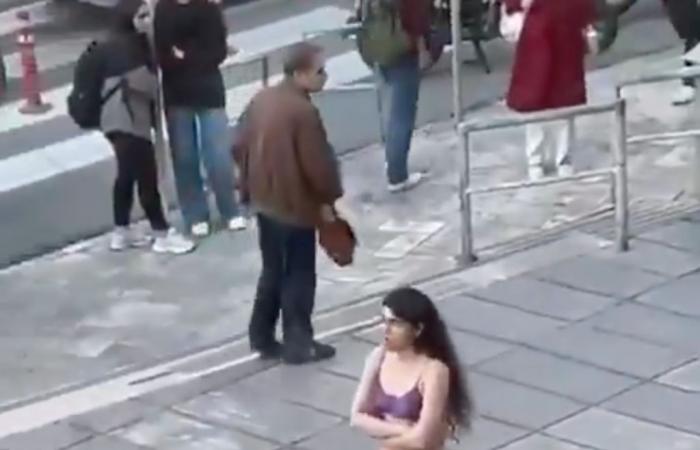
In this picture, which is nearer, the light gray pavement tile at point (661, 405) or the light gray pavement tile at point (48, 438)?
the light gray pavement tile at point (661, 405)

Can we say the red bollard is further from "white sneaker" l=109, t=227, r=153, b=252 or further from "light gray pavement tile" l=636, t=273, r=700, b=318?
"light gray pavement tile" l=636, t=273, r=700, b=318

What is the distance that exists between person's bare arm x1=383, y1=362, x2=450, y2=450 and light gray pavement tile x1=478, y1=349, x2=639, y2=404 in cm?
261

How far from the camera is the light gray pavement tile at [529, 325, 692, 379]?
35.0ft

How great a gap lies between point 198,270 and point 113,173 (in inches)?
108

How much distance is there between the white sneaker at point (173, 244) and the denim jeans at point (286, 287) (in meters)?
2.76

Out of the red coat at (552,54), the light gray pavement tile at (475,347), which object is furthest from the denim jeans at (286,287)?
the red coat at (552,54)

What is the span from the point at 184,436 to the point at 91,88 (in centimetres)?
404

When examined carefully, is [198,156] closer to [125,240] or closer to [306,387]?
[125,240]

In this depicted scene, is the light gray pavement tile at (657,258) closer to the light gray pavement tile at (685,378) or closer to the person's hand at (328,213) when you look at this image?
the light gray pavement tile at (685,378)

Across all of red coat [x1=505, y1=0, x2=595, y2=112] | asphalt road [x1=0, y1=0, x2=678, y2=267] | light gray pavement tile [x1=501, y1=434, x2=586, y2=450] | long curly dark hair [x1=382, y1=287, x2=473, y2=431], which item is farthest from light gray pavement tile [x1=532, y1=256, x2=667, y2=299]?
long curly dark hair [x1=382, y1=287, x2=473, y2=431]

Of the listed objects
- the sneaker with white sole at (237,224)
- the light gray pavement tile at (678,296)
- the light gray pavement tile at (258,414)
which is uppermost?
the light gray pavement tile at (258,414)

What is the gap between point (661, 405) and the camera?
33.3ft

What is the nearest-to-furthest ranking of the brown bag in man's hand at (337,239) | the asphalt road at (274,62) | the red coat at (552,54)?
the brown bag in man's hand at (337,239) < the red coat at (552,54) < the asphalt road at (274,62)

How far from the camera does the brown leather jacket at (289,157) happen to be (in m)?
10.5
